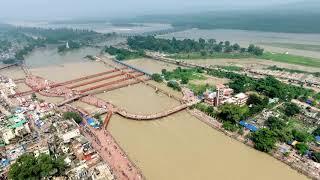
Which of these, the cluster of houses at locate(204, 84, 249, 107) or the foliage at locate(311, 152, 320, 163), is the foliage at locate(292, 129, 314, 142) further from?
the cluster of houses at locate(204, 84, 249, 107)

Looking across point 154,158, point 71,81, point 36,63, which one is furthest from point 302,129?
point 36,63

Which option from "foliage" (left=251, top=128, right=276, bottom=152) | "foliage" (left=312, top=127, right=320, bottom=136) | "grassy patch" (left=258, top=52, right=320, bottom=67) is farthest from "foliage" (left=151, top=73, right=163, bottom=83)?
"grassy patch" (left=258, top=52, right=320, bottom=67)

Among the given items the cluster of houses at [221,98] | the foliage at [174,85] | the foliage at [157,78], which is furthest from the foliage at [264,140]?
the foliage at [157,78]

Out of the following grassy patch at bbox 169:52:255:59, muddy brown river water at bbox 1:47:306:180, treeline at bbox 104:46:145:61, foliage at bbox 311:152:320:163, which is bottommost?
muddy brown river water at bbox 1:47:306:180

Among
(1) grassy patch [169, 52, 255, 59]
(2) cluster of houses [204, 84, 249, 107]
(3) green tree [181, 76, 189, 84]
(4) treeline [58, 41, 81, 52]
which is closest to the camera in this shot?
(2) cluster of houses [204, 84, 249, 107]

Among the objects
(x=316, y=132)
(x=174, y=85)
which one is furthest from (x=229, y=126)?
(x=174, y=85)

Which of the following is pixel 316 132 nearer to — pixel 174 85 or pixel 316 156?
pixel 316 156

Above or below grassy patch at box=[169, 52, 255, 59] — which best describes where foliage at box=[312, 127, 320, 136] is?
below

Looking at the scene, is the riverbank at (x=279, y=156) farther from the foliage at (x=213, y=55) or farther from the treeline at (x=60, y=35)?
the treeline at (x=60, y=35)
